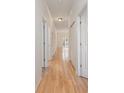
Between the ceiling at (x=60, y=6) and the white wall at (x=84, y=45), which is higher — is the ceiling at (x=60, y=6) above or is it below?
above

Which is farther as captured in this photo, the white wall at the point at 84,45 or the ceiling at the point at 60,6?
the ceiling at the point at 60,6

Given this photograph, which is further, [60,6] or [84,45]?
[60,6]

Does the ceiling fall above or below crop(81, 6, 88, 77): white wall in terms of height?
above

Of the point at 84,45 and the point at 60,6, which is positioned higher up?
the point at 60,6

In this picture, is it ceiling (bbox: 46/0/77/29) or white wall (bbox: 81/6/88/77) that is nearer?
white wall (bbox: 81/6/88/77)
